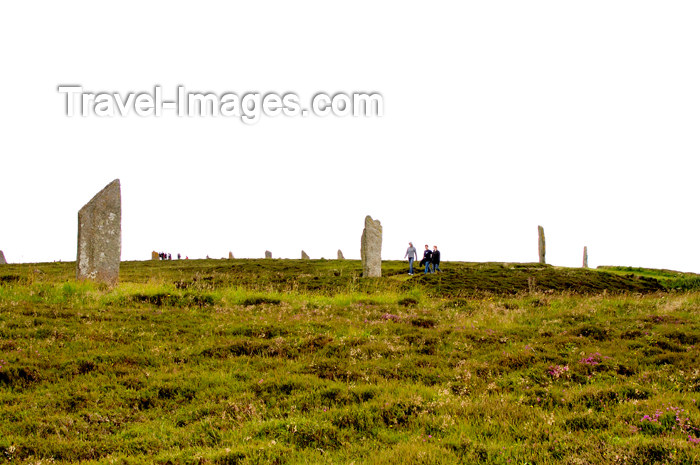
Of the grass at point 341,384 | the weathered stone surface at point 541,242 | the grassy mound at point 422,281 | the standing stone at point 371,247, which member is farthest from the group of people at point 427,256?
the grass at point 341,384

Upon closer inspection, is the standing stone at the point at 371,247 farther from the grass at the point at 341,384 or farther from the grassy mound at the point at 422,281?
the grass at the point at 341,384

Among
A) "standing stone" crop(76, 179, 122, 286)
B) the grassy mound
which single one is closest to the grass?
"standing stone" crop(76, 179, 122, 286)

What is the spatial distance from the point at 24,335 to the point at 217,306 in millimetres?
5934

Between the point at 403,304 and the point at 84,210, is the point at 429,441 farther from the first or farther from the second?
the point at 84,210

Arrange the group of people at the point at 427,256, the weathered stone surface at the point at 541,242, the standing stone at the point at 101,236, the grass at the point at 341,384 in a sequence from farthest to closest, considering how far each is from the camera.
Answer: the weathered stone surface at the point at 541,242 → the group of people at the point at 427,256 → the standing stone at the point at 101,236 → the grass at the point at 341,384

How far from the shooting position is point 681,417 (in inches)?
252

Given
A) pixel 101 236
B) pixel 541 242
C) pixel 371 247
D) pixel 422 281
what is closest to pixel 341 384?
pixel 101 236

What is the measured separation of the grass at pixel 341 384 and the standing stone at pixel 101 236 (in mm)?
5770

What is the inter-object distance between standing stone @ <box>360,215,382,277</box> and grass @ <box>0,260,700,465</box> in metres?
15.4

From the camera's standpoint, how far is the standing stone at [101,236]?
72.2 ft

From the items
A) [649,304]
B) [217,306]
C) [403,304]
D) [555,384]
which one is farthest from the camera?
[403,304]

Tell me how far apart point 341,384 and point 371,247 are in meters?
23.7

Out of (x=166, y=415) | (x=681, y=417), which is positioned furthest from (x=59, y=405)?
(x=681, y=417)

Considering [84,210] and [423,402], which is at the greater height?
[84,210]
